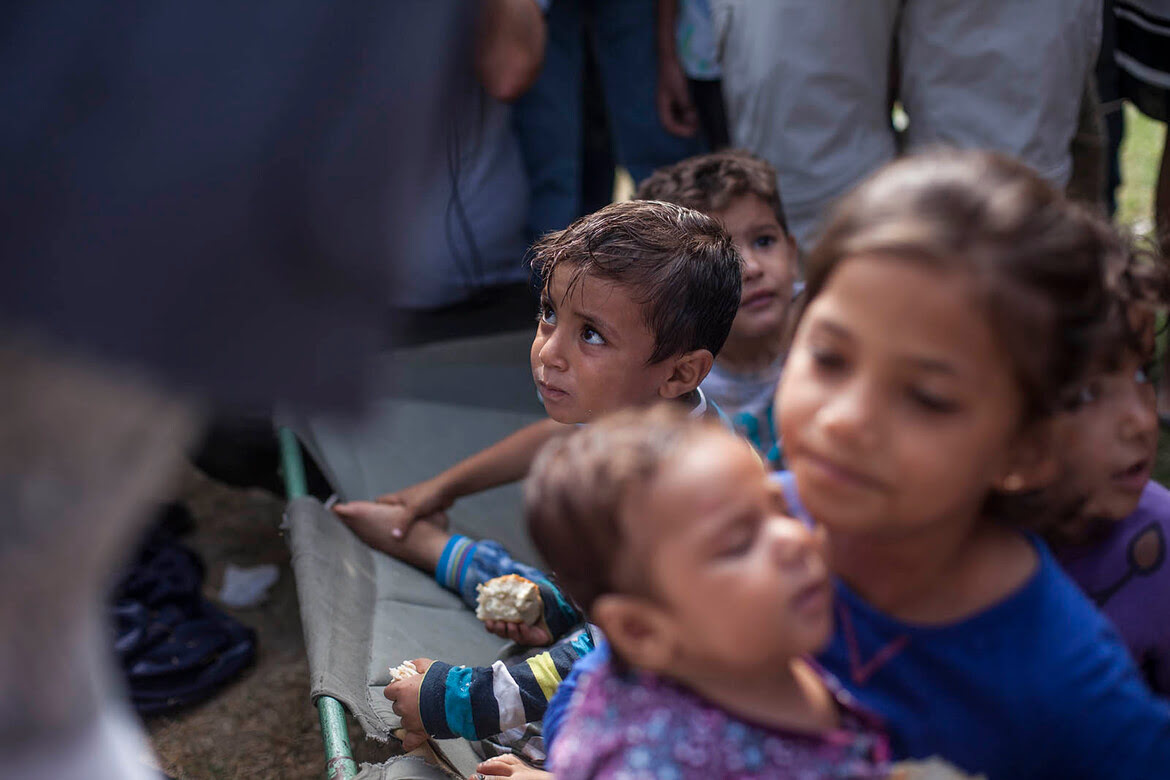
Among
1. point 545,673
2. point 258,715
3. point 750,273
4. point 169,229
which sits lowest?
point 258,715

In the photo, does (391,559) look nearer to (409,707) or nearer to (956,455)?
(409,707)


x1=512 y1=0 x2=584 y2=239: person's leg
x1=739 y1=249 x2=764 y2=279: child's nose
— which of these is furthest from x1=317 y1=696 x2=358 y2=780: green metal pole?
x1=512 y1=0 x2=584 y2=239: person's leg

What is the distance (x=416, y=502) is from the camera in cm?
233

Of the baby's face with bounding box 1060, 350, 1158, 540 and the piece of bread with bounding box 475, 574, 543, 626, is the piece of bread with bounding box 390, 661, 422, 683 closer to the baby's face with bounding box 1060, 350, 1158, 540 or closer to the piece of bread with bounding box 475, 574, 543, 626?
the piece of bread with bounding box 475, 574, 543, 626

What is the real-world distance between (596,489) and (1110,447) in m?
0.66

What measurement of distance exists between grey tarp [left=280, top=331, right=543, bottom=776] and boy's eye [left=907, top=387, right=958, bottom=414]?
866 millimetres

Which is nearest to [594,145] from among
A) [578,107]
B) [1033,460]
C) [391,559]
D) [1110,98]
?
[578,107]

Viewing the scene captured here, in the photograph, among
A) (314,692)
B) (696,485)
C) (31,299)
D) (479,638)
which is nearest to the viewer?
(31,299)

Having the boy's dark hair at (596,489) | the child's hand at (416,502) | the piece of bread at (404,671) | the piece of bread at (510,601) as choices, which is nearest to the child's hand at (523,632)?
the piece of bread at (510,601)

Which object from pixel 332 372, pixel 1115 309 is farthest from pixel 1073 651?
pixel 332 372

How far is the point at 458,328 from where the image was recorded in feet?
10.0

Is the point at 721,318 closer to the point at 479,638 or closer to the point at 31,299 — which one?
the point at 479,638

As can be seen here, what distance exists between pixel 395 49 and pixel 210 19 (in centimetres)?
12

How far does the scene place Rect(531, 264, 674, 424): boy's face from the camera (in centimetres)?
176
